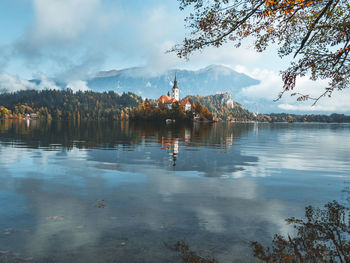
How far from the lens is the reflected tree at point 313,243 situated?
21.9 ft

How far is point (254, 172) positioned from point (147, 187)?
336 inches

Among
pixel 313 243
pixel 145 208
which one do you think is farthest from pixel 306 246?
pixel 145 208

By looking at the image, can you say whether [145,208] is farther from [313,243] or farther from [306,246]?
[313,243]

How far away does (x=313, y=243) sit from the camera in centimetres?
738

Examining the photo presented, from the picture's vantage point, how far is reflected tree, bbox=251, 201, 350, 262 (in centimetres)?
666

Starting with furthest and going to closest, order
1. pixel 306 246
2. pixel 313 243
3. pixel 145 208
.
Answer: pixel 145 208 → pixel 313 243 → pixel 306 246

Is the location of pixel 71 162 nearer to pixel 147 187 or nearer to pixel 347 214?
pixel 147 187

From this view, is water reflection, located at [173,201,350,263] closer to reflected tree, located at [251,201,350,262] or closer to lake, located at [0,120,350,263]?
Answer: reflected tree, located at [251,201,350,262]

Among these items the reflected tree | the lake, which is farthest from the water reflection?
the lake

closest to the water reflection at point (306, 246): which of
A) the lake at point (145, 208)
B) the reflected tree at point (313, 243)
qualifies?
the reflected tree at point (313, 243)

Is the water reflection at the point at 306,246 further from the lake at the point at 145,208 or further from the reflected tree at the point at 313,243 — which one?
the lake at the point at 145,208

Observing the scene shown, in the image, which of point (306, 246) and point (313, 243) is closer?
point (306, 246)

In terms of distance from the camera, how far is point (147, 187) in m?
13.4

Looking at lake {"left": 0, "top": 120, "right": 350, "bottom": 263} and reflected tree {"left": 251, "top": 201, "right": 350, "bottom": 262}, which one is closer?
reflected tree {"left": 251, "top": 201, "right": 350, "bottom": 262}
